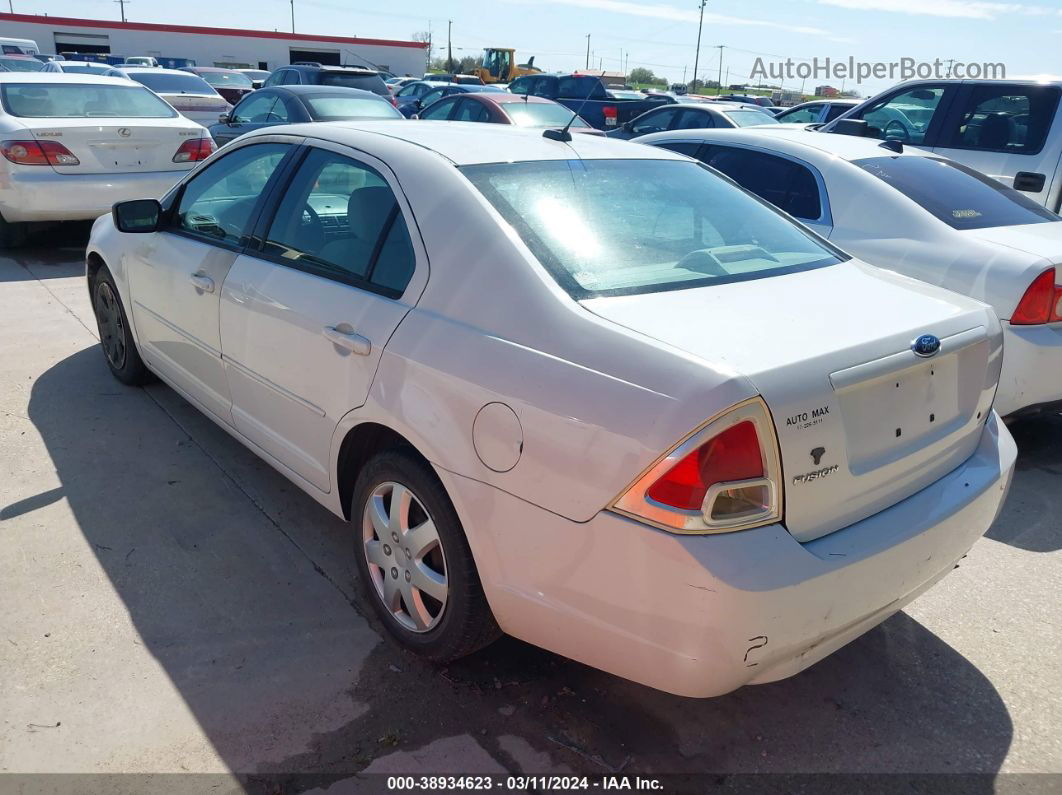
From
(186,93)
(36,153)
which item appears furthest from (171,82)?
(36,153)

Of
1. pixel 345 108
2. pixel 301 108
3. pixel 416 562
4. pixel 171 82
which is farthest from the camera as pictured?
pixel 171 82

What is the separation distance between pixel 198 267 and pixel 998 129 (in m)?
5.98

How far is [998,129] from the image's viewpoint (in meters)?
6.76

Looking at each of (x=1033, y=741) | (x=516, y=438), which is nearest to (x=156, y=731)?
(x=516, y=438)

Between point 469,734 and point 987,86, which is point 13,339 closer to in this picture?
point 469,734

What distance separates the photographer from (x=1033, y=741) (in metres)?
2.63

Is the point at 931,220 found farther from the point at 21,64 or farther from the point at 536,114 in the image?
the point at 21,64

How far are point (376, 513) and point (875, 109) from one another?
→ 681 centimetres

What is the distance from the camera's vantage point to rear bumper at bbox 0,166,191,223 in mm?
7641

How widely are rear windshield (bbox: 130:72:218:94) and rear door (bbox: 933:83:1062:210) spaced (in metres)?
13.7

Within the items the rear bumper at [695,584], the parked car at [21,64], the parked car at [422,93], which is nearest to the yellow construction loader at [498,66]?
the parked car at [422,93]

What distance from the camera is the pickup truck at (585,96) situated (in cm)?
1883

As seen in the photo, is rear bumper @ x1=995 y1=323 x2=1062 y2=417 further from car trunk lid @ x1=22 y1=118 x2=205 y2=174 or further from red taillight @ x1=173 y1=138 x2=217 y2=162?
car trunk lid @ x1=22 y1=118 x2=205 y2=174

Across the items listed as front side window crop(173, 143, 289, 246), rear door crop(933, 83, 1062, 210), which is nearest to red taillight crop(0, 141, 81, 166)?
front side window crop(173, 143, 289, 246)
